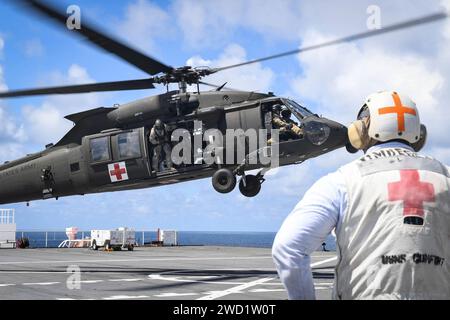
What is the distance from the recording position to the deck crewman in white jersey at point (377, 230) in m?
2.56

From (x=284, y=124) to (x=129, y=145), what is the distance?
5018 mm

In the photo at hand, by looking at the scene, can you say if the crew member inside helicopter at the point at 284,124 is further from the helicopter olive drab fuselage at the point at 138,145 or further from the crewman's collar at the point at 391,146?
the crewman's collar at the point at 391,146

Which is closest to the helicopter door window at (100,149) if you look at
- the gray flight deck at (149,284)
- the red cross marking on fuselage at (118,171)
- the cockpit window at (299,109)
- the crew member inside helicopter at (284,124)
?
the red cross marking on fuselage at (118,171)

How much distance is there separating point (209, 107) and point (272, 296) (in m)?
7.06

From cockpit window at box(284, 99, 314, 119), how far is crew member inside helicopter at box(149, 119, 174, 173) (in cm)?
381

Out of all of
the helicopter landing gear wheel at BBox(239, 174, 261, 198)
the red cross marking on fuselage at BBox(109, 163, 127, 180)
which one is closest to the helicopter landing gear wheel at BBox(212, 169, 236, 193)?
the helicopter landing gear wheel at BBox(239, 174, 261, 198)

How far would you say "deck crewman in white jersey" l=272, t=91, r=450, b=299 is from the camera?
256 cm

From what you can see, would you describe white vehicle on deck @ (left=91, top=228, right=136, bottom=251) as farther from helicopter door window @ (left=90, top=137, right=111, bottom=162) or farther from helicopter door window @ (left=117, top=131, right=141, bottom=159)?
helicopter door window @ (left=117, top=131, right=141, bottom=159)

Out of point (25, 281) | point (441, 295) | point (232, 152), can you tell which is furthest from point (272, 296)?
point (441, 295)

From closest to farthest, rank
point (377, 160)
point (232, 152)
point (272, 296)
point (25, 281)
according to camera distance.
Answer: point (377, 160)
point (272, 296)
point (25, 281)
point (232, 152)

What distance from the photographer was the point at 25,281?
12.9 metres

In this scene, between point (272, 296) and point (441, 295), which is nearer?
point (441, 295)
